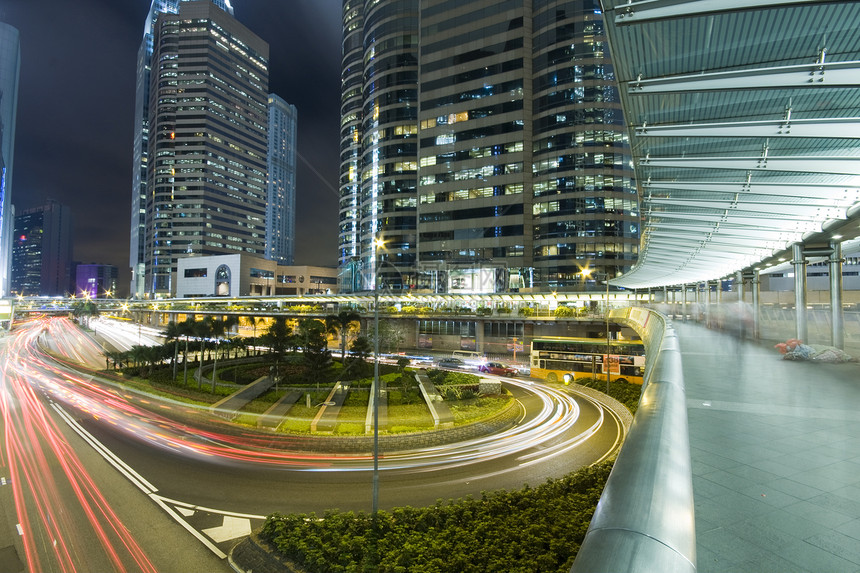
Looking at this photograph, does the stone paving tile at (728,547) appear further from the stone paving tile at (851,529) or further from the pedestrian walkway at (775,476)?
the stone paving tile at (851,529)

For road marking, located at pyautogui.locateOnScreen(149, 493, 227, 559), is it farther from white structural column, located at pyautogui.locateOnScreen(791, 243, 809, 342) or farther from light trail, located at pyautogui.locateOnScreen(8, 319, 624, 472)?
white structural column, located at pyautogui.locateOnScreen(791, 243, 809, 342)

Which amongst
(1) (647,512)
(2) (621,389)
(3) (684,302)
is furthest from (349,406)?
(3) (684,302)

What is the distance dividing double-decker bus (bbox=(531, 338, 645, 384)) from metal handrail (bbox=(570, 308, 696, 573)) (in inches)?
1461

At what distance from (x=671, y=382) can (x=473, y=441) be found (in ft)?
74.4

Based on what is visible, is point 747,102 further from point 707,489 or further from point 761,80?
point 707,489

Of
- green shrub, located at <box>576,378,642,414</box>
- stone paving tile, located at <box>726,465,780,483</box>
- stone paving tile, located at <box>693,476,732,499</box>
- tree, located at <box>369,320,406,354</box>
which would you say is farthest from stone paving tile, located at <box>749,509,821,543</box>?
tree, located at <box>369,320,406,354</box>

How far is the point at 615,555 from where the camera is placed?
1.34 meters

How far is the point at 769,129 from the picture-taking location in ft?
32.8

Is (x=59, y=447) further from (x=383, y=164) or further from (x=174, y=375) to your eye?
(x=383, y=164)

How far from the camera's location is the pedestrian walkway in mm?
3012

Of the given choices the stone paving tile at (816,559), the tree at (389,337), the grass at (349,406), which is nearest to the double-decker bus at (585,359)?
the grass at (349,406)

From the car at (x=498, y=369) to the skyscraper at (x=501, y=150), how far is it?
20.1 meters

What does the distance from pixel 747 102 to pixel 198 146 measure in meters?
153

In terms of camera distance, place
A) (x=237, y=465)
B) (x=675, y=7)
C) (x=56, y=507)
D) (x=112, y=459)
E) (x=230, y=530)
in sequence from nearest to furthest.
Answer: (x=675, y=7), (x=230, y=530), (x=56, y=507), (x=237, y=465), (x=112, y=459)
